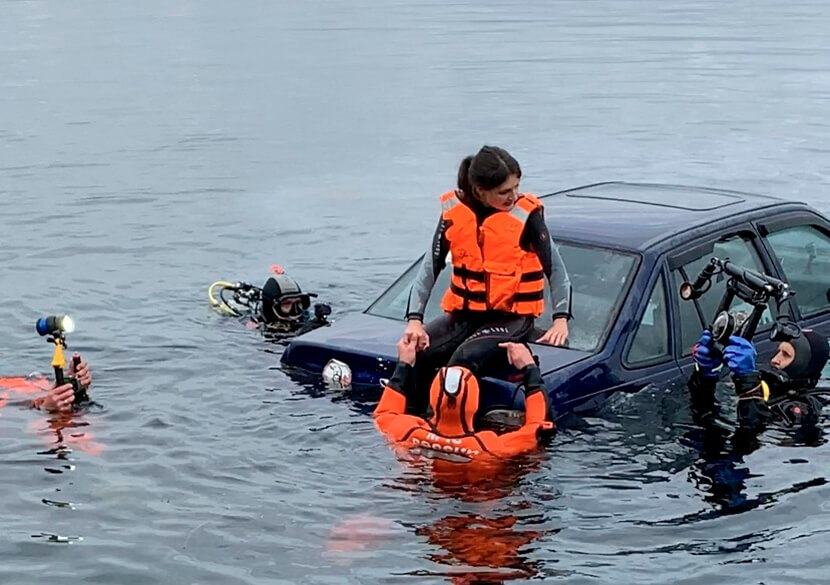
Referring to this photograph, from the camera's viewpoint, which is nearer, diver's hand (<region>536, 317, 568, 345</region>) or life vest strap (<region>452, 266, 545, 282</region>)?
diver's hand (<region>536, 317, 568, 345</region>)

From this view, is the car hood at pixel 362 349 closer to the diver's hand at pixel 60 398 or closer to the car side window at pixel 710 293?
the car side window at pixel 710 293

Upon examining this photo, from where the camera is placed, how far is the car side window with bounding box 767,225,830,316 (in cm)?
1081

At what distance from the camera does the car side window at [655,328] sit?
386 inches

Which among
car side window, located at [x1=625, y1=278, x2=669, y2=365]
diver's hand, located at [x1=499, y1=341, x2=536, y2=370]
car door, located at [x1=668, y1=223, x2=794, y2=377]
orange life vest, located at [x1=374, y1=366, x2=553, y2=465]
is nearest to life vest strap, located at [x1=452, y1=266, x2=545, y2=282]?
diver's hand, located at [x1=499, y1=341, x2=536, y2=370]

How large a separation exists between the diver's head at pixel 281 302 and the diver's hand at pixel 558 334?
435cm

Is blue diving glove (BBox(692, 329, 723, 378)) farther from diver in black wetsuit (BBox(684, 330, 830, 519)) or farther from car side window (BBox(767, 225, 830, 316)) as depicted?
car side window (BBox(767, 225, 830, 316))

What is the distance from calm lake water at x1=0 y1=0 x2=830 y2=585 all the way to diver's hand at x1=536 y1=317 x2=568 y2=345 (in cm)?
77

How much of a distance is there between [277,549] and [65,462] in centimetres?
219

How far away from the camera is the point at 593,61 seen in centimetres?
4216

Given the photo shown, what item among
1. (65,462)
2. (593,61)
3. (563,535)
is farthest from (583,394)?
(593,61)

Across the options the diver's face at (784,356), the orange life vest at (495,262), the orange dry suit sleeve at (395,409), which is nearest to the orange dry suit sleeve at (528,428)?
the orange dry suit sleeve at (395,409)

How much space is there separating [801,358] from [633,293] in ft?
3.91

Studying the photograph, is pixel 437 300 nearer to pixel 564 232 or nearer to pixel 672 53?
pixel 564 232

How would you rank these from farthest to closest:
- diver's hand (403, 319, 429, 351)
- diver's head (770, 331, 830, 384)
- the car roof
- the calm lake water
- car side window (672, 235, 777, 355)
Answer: the car roof
car side window (672, 235, 777, 355)
diver's head (770, 331, 830, 384)
diver's hand (403, 319, 429, 351)
the calm lake water
